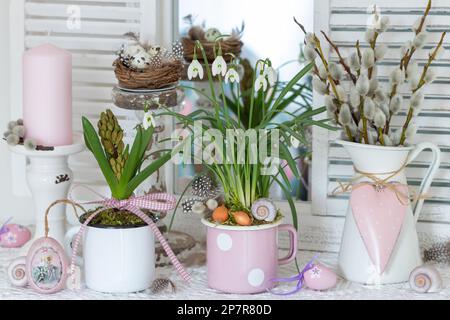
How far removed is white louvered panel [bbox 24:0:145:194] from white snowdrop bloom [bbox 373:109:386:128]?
0.48m

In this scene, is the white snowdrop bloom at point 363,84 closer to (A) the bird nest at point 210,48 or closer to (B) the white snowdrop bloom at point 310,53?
(B) the white snowdrop bloom at point 310,53

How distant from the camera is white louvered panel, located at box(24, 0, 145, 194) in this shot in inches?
60.7

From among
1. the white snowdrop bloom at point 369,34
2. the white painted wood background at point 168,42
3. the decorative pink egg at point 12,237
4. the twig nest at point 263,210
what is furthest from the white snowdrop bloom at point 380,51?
the decorative pink egg at point 12,237

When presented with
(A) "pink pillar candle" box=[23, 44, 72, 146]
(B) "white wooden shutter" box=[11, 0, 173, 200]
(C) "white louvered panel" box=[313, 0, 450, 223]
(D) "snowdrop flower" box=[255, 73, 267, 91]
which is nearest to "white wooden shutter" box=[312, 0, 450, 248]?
(C) "white louvered panel" box=[313, 0, 450, 223]

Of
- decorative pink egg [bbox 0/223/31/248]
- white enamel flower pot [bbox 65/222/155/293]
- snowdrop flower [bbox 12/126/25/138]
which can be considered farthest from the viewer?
decorative pink egg [bbox 0/223/31/248]

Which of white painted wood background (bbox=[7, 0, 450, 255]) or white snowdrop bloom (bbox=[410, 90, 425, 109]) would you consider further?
white painted wood background (bbox=[7, 0, 450, 255])

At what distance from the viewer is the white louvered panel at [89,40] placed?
1.54m

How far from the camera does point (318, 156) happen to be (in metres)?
1.48

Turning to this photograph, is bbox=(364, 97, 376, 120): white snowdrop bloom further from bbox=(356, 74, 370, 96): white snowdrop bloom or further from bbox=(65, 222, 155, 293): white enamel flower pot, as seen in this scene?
bbox=(65, 222, 155, 293): white enamel flower pot

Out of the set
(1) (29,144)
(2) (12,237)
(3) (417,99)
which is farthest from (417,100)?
(2) (12,237)

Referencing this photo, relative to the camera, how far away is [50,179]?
1366 mm

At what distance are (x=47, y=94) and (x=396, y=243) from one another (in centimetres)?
59

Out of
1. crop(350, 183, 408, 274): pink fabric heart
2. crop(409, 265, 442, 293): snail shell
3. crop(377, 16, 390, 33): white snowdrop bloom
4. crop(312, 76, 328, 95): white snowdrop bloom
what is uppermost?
crop(377, 16, 390, 33): white snowdrop bloom

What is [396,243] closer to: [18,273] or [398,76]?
[398,76]
